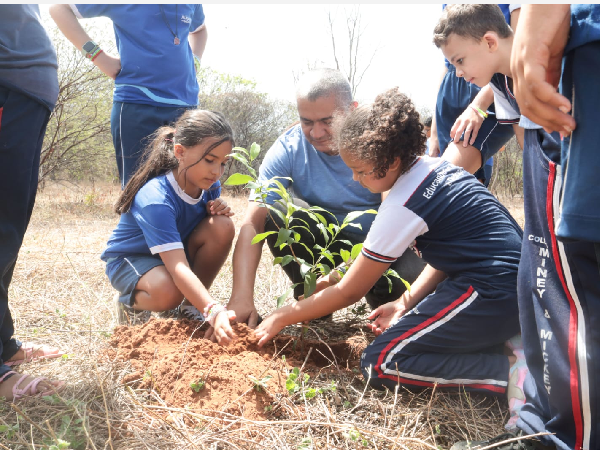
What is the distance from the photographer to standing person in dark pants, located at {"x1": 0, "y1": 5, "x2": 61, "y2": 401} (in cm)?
172

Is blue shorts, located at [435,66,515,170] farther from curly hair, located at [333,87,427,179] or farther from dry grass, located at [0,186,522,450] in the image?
dry grass, located at [0,186,522,450]

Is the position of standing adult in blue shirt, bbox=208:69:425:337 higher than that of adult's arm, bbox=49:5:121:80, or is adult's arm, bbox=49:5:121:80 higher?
adult's arm, bbox=49:5:121:80

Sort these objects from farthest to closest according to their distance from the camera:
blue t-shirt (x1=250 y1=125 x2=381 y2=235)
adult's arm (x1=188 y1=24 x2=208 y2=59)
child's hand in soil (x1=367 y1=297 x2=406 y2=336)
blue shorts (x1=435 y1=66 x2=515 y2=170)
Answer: adult's arm (x1=188 y1=24 x2=208 y2=59) → blue t-shirt (x1=250 y1=125 x2=381 y2=235) → blue shorts (x1=435 y1=66 x2=515 y2=170) → child's hand in soil (x1=367 y1=297 x2=406 y2=336)

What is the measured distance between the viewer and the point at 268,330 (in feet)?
6.62

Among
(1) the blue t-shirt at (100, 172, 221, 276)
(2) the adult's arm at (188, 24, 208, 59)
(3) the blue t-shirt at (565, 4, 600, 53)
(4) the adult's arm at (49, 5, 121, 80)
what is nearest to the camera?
(3) the blue t-shirt at (565, 4, 600, 53)

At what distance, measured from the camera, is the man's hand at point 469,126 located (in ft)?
7.98

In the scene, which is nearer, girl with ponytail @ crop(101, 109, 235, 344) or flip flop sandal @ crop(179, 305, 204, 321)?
girl with ponytail @ crop(101, 109, 235, 344)

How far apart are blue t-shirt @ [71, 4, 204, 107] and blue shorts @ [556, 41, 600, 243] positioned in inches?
97.1

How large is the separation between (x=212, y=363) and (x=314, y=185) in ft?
3.91

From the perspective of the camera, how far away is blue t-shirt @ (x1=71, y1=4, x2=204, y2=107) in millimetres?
2977

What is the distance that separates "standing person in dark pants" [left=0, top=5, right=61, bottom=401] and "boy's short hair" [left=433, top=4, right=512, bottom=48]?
1.70m

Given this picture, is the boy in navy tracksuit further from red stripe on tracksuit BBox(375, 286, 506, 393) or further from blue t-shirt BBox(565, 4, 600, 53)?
red stripe on tracksuit BBox(375, 286, 506, 393)

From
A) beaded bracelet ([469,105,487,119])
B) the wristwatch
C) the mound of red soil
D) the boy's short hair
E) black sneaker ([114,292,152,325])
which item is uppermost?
the boy's short hair

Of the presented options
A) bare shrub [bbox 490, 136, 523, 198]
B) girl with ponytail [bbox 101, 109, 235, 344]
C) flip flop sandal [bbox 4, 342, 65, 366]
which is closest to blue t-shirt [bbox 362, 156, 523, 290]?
girl with ponytail [bbox 101, 109, 235, 344]
